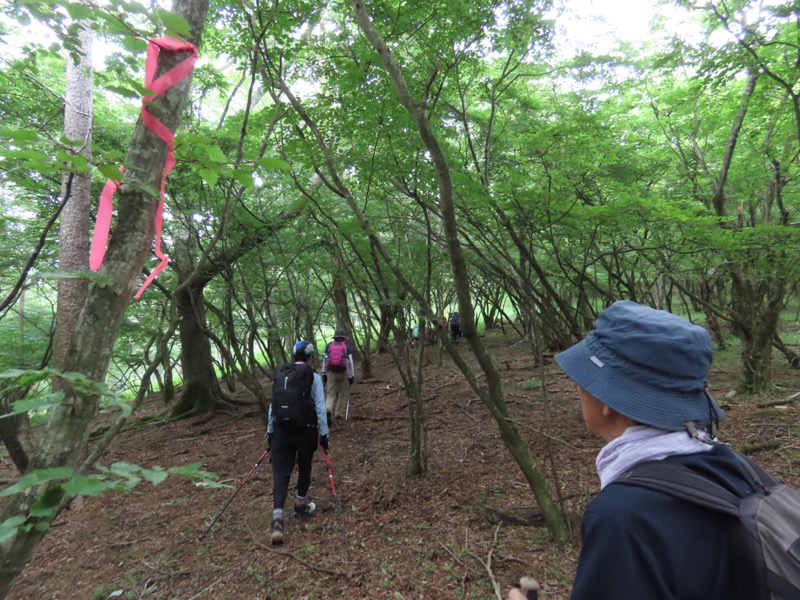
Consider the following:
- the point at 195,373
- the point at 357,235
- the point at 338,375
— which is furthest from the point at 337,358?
the point at 195,373

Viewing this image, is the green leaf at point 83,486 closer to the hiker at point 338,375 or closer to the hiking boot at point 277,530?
the hiking boot at point 277,530

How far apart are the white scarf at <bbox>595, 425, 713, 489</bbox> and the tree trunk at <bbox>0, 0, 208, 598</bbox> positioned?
59.4 inches

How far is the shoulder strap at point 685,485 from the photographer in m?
0.84

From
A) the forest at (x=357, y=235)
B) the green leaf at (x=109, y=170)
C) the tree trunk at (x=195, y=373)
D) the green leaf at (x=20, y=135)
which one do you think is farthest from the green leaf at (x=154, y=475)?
the tree trunk at (x=195, y=373)

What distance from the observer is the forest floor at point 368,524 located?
3.70m

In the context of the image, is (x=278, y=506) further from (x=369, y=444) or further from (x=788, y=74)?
(x=788, y=74)

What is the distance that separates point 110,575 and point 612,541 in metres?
5.24

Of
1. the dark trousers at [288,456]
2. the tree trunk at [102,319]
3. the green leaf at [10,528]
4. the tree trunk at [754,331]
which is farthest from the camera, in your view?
the tree trunk at [754,331]

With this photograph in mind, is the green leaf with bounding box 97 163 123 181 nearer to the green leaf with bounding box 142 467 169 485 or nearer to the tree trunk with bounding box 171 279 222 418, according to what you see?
the green leaf with bounding box 142 467 169 485

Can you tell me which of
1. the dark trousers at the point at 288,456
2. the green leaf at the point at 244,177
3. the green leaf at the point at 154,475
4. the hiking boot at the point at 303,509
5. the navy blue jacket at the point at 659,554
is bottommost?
the hiking boot at the point at 303,509

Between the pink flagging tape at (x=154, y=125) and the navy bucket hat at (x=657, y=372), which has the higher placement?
the pink flagging tape at (x=154, y=125)

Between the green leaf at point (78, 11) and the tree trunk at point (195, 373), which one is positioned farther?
the tree trunk at point (195, 373)

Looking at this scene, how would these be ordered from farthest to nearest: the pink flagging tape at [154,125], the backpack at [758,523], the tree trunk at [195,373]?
the tree trunk at [195,373]
the pink flagging tape at [154,125]
the backpack at [758,523]

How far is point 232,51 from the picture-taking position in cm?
518
